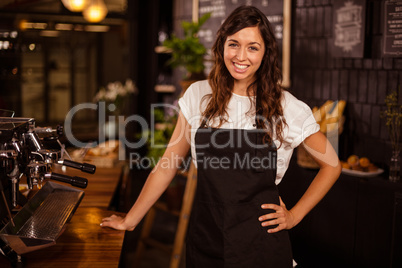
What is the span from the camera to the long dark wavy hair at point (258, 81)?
1.82m

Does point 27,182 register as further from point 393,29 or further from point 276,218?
point 393,29

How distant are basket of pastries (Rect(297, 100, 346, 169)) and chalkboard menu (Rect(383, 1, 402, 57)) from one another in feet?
1.63

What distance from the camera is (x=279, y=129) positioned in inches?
73.0

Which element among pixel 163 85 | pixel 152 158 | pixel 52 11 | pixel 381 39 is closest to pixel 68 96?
→ pixel 52 11

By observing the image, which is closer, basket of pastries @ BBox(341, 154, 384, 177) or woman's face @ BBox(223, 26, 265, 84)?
woman's face @ BBox(223, 26, 265, 84)

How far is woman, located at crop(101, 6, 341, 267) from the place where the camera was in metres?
1.81

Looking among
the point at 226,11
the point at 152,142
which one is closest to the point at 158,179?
the point at 152,142

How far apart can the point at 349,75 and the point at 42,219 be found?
7.21 ft

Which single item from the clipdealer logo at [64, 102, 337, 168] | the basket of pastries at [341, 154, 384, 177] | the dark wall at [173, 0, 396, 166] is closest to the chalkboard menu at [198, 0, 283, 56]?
the dark wall at [173, 0, 396, 166]

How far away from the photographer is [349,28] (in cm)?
308

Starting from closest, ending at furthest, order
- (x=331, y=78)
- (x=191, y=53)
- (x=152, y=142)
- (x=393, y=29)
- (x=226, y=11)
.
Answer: (x=393, y=29), (x=331, y=78), (x=191, y=53), (x=152, y=142), (x=226, y=11)

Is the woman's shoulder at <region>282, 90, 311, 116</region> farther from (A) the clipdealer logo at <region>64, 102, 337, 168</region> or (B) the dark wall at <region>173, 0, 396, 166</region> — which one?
(B) the dark wall at <region>173, 0, 396, 166</region>

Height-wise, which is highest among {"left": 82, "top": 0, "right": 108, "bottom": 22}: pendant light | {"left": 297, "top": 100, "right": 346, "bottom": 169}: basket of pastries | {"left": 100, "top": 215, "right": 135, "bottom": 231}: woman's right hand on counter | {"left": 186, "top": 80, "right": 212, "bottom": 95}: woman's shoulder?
{"left": 82, "top": 0, "right": 108, "bottom": 22}: pendant light

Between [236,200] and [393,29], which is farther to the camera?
[393,29]
